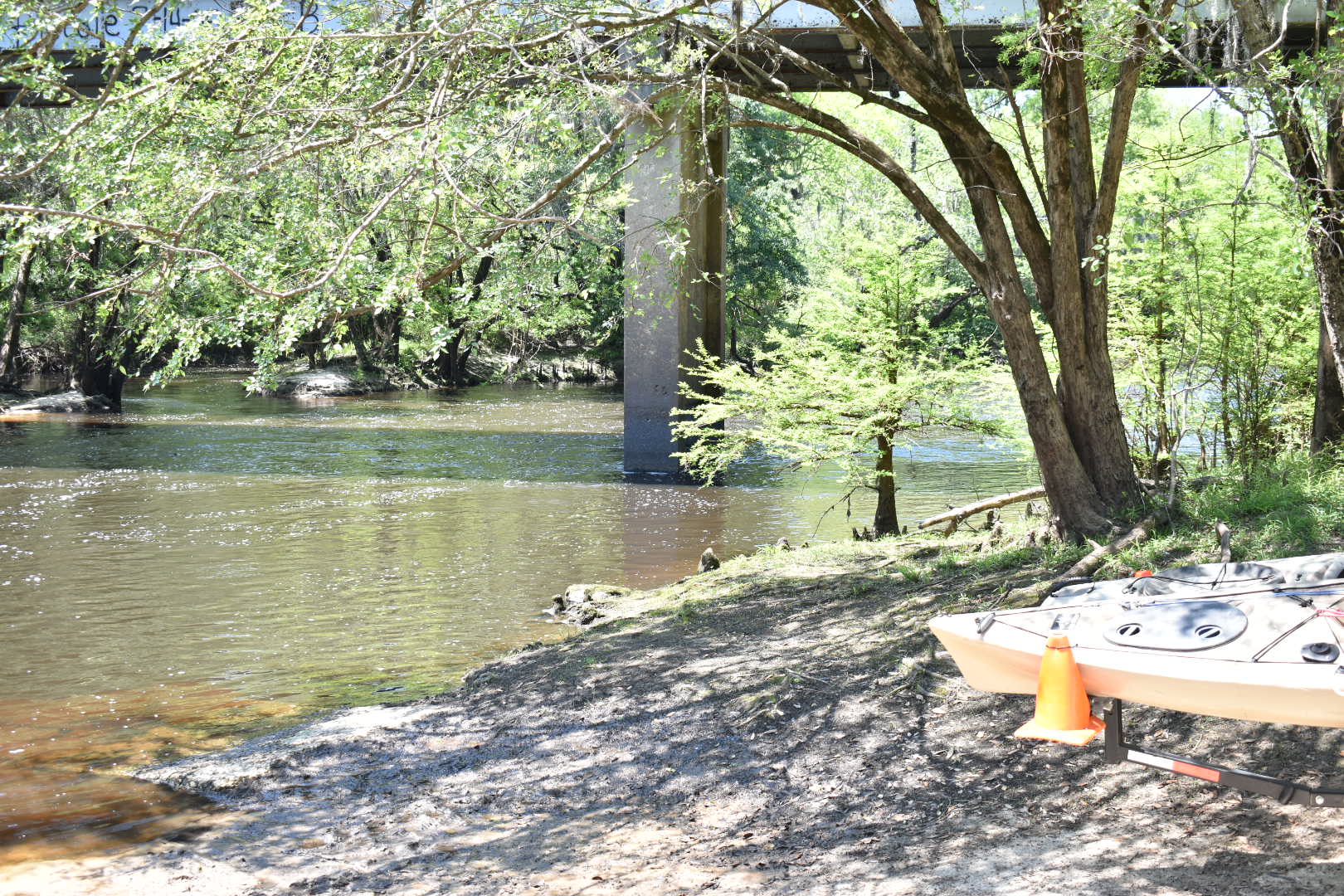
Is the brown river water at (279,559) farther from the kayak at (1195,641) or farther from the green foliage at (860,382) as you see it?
the kayak at (1195,641)

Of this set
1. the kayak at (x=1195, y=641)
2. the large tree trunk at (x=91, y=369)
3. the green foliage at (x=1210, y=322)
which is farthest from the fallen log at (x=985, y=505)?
the large tree trunk at (x=91, y=369)

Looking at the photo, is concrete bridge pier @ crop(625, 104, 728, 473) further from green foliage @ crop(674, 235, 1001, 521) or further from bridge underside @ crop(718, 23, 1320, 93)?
green foliage @ crop(674, 235, 1001, 521)

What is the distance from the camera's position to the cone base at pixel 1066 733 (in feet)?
16.2

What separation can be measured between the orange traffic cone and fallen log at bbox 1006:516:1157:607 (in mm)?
1406

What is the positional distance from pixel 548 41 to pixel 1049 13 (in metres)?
3.47

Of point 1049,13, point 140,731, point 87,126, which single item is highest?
point 1049,13

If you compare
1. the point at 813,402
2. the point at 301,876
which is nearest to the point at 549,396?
the point at 813,402

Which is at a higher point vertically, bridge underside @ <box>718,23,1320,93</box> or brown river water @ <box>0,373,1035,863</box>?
bridge underside @ <box>718,23,1320,93</box>

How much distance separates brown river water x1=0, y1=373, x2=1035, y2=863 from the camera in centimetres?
795

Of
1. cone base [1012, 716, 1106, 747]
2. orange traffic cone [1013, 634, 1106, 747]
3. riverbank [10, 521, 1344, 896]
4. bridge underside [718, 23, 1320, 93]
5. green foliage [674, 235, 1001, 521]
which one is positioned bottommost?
riverbank [10, 521, 1344, 896]

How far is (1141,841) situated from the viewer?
15.7 ft

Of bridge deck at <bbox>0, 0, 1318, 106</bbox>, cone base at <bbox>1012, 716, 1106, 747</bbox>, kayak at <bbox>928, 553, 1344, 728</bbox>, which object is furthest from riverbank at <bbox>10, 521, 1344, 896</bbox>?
bridge deck at <bbox>0, 0, 1318, 106</bbox>

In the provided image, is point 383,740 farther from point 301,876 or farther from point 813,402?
point 813,402

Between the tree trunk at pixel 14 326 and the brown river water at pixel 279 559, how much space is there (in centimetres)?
398
